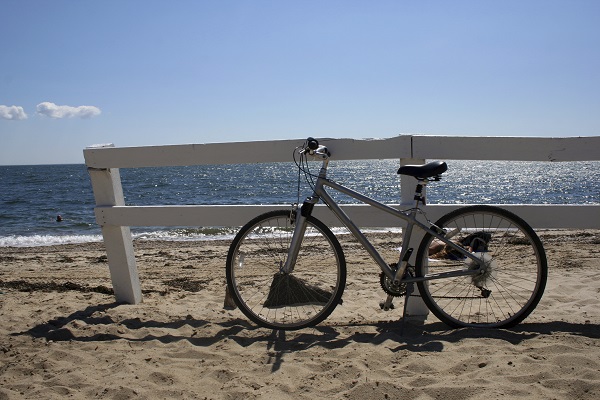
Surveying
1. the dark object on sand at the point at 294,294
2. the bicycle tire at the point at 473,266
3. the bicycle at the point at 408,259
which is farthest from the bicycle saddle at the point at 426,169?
the dark object on sand at the point at 294,294

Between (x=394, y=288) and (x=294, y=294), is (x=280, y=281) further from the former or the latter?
(x=394, y=288)

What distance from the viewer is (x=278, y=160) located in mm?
4324

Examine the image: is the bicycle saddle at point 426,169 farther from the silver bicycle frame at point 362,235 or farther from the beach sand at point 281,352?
the beach sand at point 281,352

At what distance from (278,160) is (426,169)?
1.21 metres

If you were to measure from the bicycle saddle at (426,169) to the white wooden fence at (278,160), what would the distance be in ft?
0.72

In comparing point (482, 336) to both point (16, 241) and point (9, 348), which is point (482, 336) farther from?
point (16, 241)

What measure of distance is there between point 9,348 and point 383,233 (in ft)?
32.9

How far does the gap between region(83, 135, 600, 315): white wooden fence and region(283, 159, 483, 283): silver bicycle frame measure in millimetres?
215

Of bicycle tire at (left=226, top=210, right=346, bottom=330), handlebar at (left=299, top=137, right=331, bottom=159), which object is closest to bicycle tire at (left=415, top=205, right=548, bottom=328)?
bicycle tire at (left=226, top=210, right=346, bottom=330)

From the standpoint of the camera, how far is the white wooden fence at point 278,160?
12.9ft

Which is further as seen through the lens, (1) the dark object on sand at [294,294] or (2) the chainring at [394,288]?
(1) the dark object on sand at [294,294]

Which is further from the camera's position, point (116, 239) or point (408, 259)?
point (116, 239)

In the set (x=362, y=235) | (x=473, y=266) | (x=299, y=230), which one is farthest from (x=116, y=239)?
(x=473, y=266)

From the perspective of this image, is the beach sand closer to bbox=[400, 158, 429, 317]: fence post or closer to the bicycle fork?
bbox=[400, 158, 429, 317]: fence post
